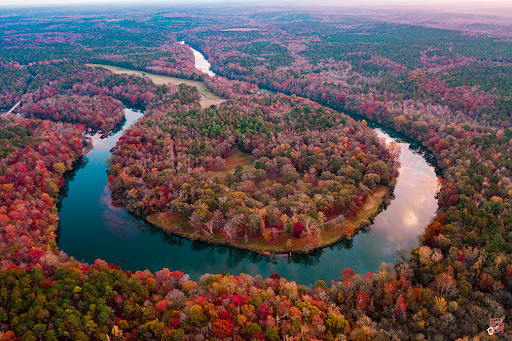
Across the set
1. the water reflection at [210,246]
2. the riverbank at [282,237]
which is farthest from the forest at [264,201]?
the water reflection at [210,246]

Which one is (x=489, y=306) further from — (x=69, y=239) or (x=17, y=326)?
(x=69, y=239)

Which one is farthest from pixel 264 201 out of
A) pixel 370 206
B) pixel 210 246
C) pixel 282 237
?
pixel 370 206

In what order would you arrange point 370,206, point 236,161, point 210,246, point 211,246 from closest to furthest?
point 211,246 < point 210,246 < point 370,206 < point 236,161

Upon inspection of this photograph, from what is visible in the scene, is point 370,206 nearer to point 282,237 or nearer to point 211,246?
point 282,237

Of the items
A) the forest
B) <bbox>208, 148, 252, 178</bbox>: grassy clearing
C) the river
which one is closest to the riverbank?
the forest

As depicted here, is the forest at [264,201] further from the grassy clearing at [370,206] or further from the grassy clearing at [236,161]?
the grassy clearing at [370,206]

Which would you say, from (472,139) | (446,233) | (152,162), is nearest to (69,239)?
(152,162)

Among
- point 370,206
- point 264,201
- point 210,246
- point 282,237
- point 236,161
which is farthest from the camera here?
point 236,161

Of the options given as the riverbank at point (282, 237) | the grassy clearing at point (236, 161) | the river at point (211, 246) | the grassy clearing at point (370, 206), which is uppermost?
the grassy clearing at point (236, 161)
